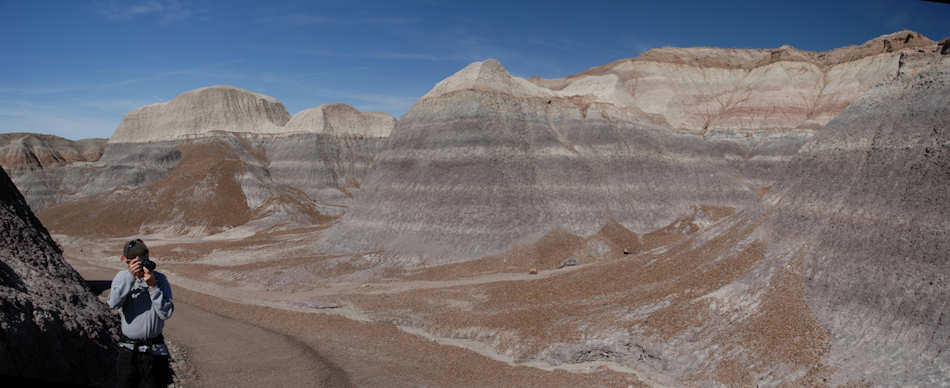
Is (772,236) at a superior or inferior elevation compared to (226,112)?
inferior

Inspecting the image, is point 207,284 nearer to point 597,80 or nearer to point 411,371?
point 411,371

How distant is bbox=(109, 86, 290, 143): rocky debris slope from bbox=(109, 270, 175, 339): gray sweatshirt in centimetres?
8782

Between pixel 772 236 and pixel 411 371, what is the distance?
14.5m

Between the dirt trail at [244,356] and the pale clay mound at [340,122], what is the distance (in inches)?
2519

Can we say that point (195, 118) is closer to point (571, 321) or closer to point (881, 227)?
point (571, 321)

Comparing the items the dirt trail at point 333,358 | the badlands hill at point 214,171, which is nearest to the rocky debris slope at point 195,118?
the badlands hill at point 214,171

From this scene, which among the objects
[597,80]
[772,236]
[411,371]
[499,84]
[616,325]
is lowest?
[411,371]

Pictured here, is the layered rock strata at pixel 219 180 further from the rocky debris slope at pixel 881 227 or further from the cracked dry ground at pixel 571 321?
the rocky debris slope at pixel 881 227

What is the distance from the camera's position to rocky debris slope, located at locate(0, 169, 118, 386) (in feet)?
26.1

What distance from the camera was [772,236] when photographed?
19594 mm

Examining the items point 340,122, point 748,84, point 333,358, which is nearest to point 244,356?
point 333,358

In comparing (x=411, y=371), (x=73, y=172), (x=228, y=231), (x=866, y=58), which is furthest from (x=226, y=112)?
(x=866, y=58)

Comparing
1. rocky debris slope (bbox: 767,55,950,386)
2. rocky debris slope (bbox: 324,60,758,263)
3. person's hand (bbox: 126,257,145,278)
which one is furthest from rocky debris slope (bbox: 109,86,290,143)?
person's hand (bbox: 126,257,145,278)

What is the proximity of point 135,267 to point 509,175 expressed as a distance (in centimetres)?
3220
